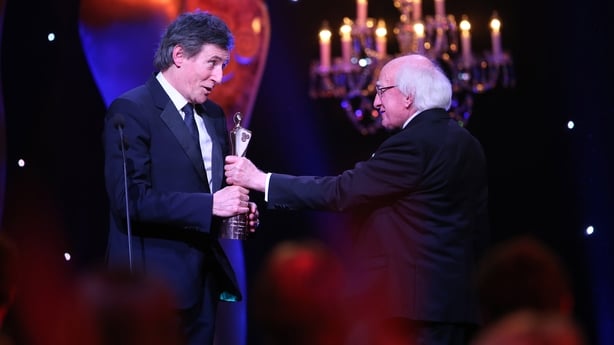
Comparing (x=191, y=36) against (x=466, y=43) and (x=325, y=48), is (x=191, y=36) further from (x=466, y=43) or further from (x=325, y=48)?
(x=466, y=43)

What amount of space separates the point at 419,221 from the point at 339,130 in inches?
114

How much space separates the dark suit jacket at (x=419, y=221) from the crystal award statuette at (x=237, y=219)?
1.16 feet

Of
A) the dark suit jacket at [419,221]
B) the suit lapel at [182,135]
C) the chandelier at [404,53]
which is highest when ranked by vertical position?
the chandelier at [404,53]

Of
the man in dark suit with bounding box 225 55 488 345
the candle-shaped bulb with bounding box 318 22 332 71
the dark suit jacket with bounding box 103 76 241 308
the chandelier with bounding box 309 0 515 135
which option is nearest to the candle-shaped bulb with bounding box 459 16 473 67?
the chandelier with bounding box 309 0 515 135

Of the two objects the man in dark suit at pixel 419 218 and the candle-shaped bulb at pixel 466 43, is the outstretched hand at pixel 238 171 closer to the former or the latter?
the man in dark suit at pixel 419 218

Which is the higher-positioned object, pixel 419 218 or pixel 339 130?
pixel 339 130

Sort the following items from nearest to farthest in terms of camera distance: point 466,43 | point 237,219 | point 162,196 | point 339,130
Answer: point 162,196 < point 237,219 < point 466,43 < point 339,130

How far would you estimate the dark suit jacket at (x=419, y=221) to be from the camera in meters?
3.44

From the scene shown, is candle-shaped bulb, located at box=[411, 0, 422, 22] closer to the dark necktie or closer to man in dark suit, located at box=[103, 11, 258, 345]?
man in dark suit, located at box=[103, 11, 258, 345]

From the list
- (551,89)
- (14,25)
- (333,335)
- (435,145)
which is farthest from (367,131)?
(333,335)

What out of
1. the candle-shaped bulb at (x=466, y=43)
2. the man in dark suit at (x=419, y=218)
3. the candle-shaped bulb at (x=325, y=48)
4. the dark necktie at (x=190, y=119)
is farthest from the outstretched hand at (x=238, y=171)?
the candle-shaped bulb at (x=466, y=43)

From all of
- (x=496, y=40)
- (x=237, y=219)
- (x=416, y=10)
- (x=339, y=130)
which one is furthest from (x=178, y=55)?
(x=339, y=130)

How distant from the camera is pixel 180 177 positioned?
346 centimetres

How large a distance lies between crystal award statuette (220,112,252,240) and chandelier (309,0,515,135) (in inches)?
89.7
